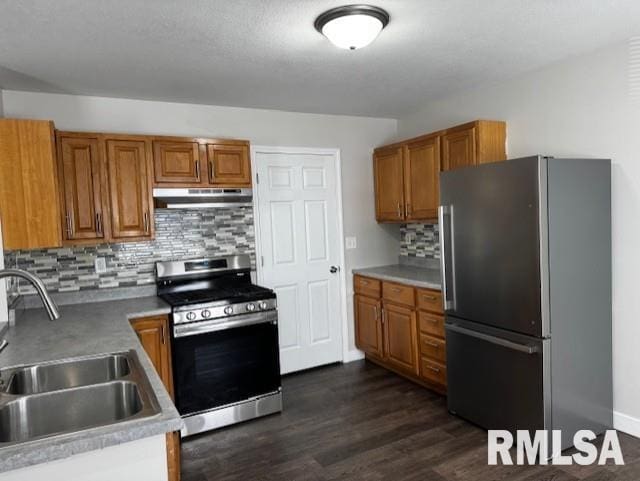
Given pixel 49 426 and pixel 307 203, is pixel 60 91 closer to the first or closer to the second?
pixel 307 203

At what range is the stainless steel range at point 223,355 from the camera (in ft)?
9.86

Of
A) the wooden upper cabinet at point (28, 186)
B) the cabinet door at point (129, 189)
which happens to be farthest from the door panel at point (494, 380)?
the wooden upper cabinet at point (28, 186)

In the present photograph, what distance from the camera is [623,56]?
8.85ft

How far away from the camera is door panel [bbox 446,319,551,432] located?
8.36ft

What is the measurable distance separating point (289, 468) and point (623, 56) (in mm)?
3169

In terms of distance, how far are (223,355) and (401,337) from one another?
1.54 meters

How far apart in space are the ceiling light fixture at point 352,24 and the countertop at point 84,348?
172 centimetres

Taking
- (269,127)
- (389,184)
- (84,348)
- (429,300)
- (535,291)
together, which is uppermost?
(269,127)

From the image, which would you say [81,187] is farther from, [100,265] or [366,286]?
[366,286]

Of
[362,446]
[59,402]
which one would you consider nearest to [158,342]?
[59,402]

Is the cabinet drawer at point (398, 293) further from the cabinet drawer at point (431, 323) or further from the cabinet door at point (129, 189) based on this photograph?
the cabinet door at point (129, 189)

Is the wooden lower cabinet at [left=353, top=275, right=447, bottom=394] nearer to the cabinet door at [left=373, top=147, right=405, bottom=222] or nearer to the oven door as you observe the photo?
the cabinet door at [left=373, top=147, right=405, bottom=222]

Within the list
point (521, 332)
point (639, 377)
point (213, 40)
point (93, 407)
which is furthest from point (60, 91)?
point (639, 377)

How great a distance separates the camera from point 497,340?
2.73 metres
